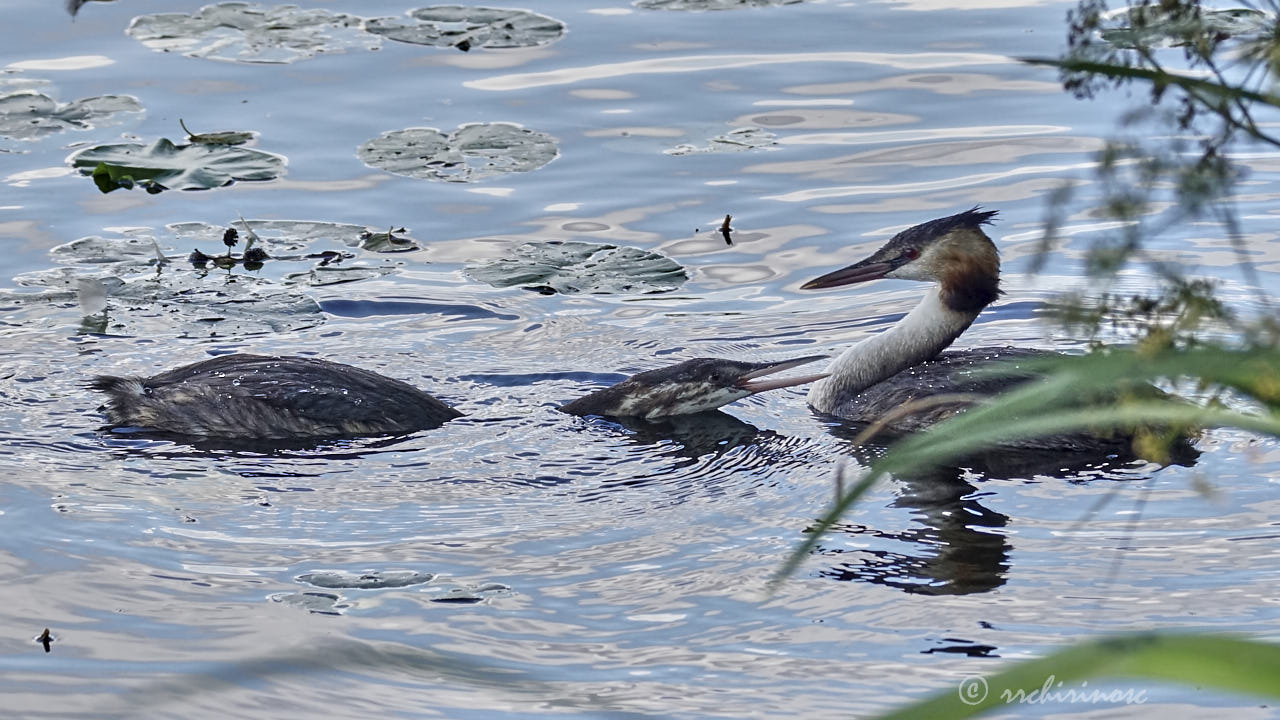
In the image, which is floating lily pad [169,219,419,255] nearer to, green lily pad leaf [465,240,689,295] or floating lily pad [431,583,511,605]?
green lily pad leaf [465,240,689,295]

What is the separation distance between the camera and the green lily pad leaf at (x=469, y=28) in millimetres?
11641

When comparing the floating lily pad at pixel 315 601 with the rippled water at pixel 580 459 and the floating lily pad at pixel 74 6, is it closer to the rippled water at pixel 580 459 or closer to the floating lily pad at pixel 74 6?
the rippled water at pixel 580 459

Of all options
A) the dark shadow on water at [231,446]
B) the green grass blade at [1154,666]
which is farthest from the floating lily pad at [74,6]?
the green grass blade at [1154,666]

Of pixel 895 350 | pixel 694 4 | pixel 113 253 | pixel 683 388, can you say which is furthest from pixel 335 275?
pixel 694 4

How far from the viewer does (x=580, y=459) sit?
6.90 metres

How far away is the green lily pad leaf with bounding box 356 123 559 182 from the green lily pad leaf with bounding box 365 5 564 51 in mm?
1524

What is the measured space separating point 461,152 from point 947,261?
3.35 m

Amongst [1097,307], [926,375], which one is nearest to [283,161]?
[926,375]

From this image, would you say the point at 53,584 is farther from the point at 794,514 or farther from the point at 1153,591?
the point at 1153,591

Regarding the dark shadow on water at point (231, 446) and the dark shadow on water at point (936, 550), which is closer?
the dark shadow on water at point (936, 550)

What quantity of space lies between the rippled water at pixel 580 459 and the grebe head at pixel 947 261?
554 millimetres

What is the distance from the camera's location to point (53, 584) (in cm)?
562

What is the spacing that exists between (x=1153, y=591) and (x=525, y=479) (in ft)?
7.99

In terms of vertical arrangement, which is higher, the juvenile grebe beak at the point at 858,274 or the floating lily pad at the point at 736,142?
the floating lily pad at the point at 736,142
